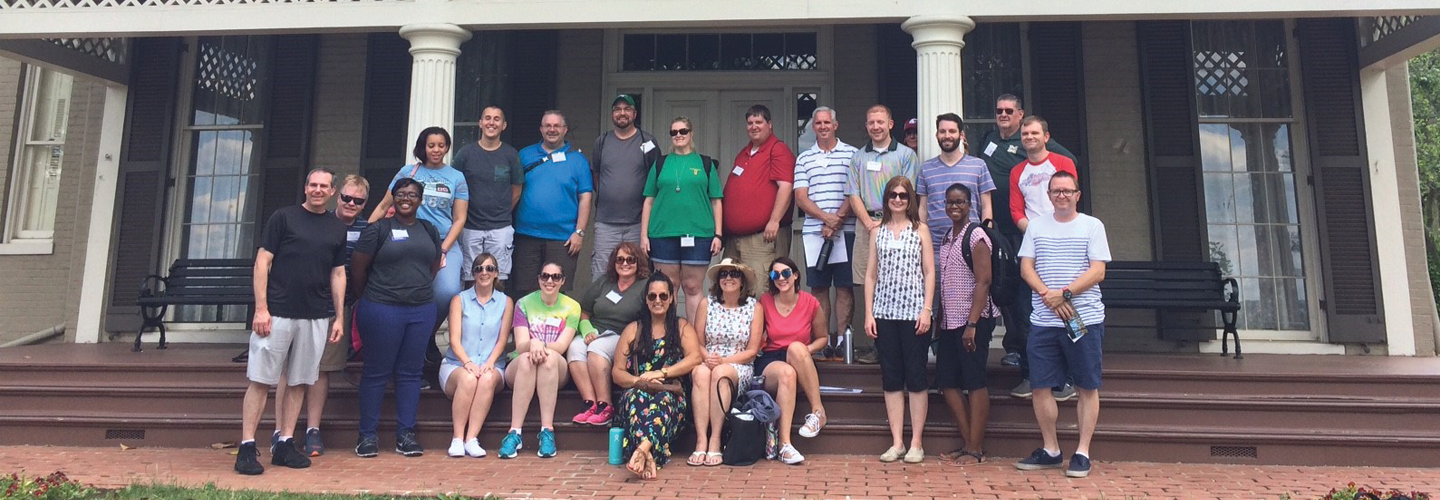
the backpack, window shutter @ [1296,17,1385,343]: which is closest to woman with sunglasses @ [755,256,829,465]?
the backpack

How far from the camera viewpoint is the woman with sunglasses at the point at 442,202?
5349 mm

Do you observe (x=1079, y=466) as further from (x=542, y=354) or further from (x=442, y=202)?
(x=442, y=202)

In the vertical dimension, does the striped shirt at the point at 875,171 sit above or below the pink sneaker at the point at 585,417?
above

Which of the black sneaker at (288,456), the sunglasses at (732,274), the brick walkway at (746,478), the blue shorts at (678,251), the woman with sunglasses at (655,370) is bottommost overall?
the brick walkway at (746,478)

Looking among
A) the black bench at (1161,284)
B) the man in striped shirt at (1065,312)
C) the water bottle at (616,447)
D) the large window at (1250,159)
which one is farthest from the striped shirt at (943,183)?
the large window at (1250,159)

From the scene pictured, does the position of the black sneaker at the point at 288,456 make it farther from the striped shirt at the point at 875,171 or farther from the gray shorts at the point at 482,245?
the striped shirt at the point at 875,171

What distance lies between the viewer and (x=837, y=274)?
18.6 ft

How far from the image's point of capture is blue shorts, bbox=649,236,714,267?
5641 millimetres

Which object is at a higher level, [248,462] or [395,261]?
[395,261]

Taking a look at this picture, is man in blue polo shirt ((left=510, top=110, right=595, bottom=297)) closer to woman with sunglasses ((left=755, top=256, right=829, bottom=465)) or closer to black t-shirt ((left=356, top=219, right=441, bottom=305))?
black t-shirt ((left=356, top=219, right=441, bottom=305))

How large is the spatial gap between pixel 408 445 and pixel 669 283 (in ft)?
5.25

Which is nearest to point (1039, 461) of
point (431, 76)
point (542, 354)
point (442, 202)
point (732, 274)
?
point (732, 274)

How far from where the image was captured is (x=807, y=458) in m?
4.91

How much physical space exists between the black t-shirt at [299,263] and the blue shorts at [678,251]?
71.1 inches
